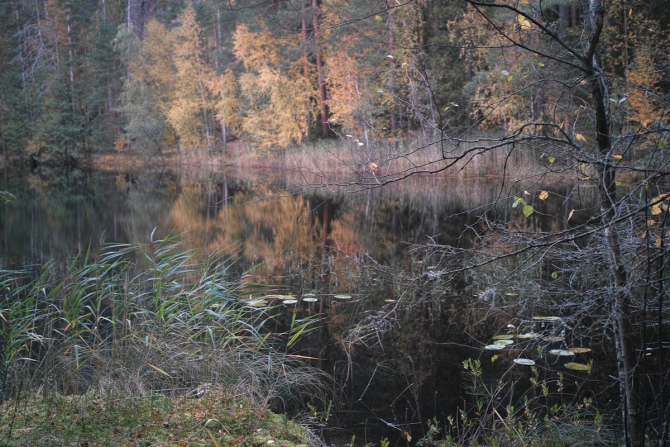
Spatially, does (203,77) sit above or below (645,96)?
above

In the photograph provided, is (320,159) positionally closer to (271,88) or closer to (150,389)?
(271,88)

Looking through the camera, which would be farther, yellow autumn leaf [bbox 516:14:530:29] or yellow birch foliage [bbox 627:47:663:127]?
yellow birch foliage [bbox 627:47:663:127]

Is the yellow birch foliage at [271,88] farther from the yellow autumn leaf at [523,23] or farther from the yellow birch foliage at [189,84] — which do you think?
the yellow autumn leaf at [523,23]

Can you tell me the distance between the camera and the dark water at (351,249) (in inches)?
183

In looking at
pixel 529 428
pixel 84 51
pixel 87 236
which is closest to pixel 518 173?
pixel 87 236

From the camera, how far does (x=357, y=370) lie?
17.2 feet

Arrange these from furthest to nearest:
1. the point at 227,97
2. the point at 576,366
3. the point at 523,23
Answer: the point at 227,97, the point at 576,366, the point at 523,23

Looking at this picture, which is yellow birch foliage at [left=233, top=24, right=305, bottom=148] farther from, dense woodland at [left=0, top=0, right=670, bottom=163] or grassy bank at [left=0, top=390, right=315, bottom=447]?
grassy bank at [left=0, top=390, right=315, bottom=447]

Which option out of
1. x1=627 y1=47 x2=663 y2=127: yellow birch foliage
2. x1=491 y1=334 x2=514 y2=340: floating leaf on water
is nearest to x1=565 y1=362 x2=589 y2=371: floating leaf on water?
x1=491 y1=334 x2=514 y2=340: floating leaf on water

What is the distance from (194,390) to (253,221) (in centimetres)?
1023

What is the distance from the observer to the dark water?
4.64 metres

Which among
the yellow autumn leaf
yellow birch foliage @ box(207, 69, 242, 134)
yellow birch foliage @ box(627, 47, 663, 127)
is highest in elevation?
yellow birch foliage @ box(207, 69, 242, 134)

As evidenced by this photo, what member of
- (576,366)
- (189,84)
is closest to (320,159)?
(189,84)

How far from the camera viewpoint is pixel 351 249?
10.4 metres
